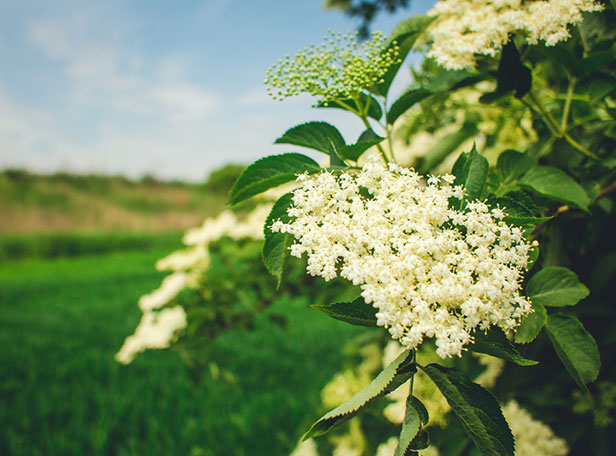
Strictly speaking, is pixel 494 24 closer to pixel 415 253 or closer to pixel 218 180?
pixel 415 253

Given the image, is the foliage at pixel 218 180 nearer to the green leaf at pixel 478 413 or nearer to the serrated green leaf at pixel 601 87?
the serrated green leaf at pixel 601 87

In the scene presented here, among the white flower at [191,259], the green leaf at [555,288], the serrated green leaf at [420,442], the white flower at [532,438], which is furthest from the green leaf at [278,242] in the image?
the white flower at [191,259]

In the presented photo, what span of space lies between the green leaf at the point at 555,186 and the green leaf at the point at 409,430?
0.49m

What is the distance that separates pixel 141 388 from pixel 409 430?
3597 millimetres

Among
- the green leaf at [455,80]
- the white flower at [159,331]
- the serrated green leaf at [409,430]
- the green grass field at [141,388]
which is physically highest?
the green leaf at [455,80]

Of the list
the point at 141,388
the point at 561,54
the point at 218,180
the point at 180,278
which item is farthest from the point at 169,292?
the point at 218,180

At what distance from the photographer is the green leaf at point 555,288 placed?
30.0 inches

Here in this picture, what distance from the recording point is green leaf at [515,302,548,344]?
684 millimetres

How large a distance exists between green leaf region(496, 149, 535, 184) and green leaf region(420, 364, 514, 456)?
503 millimetres

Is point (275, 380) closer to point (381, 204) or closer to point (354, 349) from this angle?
point (354, 349)

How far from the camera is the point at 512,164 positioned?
0.97 metres

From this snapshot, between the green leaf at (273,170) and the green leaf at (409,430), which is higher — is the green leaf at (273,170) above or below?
above

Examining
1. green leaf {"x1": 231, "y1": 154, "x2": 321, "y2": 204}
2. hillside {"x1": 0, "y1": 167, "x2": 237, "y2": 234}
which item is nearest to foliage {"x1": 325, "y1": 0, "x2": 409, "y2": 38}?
green leaf {"x1": 231, "y1": 154, "x2": 321, "y2": 204}

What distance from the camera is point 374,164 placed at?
740 mm
